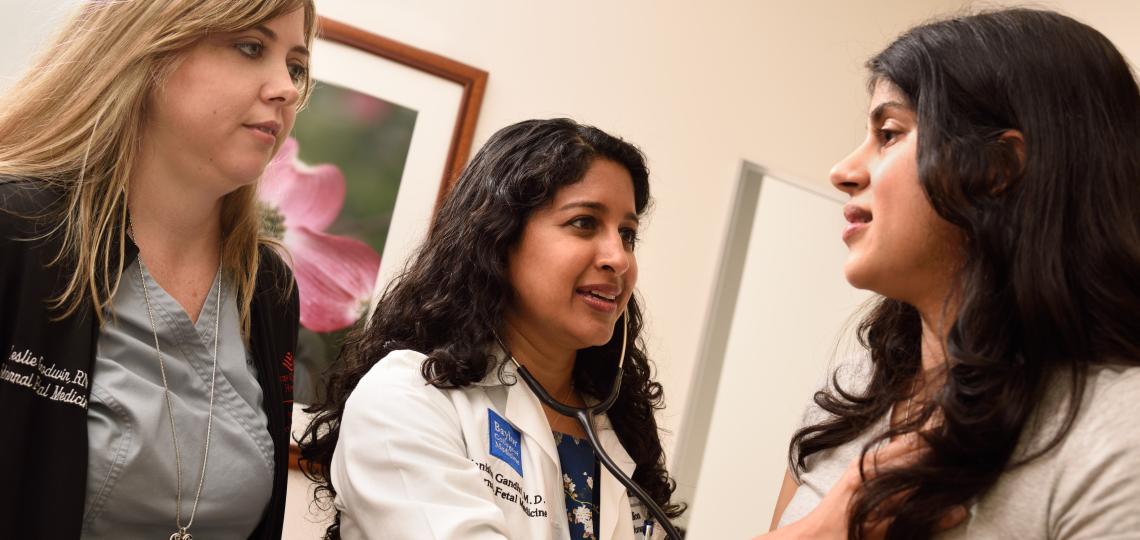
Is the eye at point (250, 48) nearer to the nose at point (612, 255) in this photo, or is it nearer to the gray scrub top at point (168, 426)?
the gray scrub top at point (168, 426)

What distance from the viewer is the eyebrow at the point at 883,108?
1.15 metres

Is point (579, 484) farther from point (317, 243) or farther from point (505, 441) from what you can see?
point (317, 243)

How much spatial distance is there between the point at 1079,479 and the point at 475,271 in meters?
0.87

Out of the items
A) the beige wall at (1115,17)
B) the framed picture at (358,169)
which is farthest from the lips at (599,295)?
the beige wall at (1115,17)

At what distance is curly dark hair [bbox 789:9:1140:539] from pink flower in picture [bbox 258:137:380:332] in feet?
5.75

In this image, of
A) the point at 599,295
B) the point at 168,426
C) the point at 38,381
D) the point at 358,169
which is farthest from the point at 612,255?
the point at 358,169

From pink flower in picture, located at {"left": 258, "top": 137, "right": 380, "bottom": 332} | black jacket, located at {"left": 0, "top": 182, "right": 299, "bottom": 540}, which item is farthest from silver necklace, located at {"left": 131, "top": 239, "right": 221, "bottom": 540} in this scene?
pink flower in picture, located at {"left": 258, "top": 137, "right": 380, "bottom": 332}

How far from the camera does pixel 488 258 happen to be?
4.93 feet

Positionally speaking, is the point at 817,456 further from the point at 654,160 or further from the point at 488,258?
the point at 654,160

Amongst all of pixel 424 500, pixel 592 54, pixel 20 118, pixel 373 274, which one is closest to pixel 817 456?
pixel 424 500

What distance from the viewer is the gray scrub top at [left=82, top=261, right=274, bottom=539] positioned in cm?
133

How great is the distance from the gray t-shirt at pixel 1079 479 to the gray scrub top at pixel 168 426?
99cm

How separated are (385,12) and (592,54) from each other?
58cm

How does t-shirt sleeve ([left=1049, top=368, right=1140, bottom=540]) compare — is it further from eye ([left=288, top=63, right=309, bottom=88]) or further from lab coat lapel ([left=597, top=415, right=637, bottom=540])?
eye ([left=288, top=63, right=309, bottom=88])
